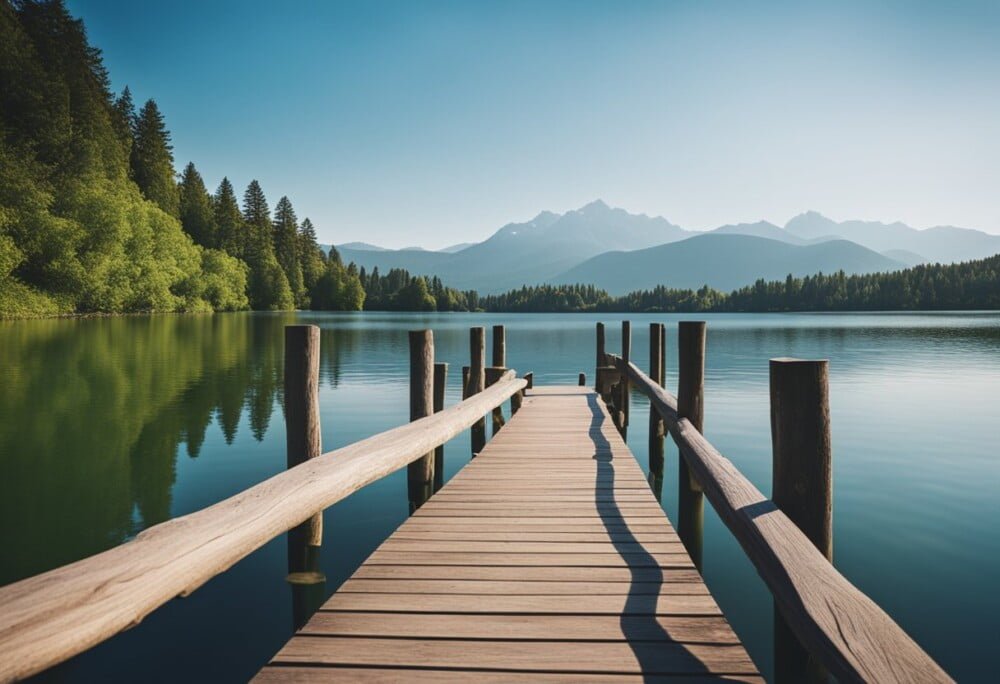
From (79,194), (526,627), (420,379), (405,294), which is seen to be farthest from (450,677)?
(405,294)

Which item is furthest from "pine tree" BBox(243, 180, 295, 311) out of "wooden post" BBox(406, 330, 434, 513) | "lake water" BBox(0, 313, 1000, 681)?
"wooden post" BBox(406, 330, 434, 513)

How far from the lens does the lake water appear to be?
19.1 ft

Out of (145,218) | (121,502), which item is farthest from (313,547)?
(145,218)

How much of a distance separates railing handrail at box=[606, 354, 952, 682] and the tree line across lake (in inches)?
1595

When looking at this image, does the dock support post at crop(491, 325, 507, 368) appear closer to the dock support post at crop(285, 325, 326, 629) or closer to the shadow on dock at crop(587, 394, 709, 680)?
the shadow on dock at crop(587, 394, 709, 680)

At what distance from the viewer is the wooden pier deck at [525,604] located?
2.92 meters

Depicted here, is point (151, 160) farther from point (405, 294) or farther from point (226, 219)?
point (405, 294)

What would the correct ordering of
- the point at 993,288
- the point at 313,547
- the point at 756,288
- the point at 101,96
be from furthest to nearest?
the point at 756,288 < the point at 993,288 < the point at 101,96 < the point at 313,547

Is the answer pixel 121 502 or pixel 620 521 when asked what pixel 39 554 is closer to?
pixel 121 502

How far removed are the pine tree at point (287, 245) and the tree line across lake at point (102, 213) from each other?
0.16 m

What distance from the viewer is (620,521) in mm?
5289

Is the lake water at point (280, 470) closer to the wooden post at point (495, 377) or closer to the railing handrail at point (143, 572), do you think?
the wooden post at point (495, 377)

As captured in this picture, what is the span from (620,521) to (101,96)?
64116 mm

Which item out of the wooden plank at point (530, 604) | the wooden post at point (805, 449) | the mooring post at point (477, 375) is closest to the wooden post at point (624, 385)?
the mooring post at point (477, 375)
